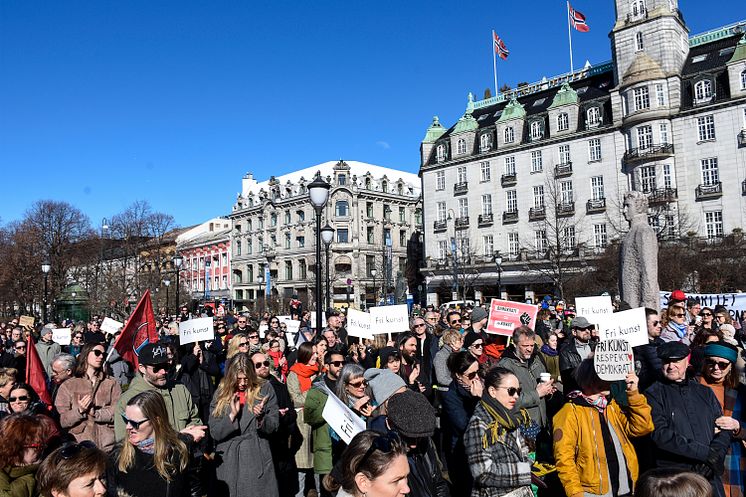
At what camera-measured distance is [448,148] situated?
194 feet

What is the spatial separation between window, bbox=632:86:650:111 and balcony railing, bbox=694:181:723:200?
742 cm

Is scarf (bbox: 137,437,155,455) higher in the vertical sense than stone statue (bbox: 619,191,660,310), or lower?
lower

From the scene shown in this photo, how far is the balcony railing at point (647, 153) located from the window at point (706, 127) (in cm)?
219

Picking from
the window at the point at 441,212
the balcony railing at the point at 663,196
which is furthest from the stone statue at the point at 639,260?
the window at the point at 441,212

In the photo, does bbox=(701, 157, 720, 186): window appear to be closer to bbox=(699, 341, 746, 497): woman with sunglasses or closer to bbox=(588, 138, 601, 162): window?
bbox=(588, 138, 601, 162): window

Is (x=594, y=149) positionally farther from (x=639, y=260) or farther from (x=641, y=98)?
(x=639, y=260)

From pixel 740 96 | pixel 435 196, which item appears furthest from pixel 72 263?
pixel 740 96

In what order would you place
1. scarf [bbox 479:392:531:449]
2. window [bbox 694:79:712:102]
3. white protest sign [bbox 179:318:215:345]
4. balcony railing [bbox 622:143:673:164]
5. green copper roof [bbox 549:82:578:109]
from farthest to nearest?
1. green copper roof [bbox 549:82:578:109]
2. balcony railing [bbox 622:143:673:164]
3. window [bbox 694:79:712:102]
4. white protest sign [bbox 179:318:215:345]
5. scarf [bbox 479:392:531:449]

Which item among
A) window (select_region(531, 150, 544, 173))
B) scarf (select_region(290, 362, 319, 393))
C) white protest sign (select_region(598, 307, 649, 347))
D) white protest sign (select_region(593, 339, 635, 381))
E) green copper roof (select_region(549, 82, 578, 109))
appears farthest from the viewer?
window (select_region(531, 150, 544, 173))

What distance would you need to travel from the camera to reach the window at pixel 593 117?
157 ft

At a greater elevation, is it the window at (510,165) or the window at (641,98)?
the window at (641,98)

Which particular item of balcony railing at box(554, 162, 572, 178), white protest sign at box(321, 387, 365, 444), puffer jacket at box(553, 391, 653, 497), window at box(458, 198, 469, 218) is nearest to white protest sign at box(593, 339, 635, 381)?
puffer jacket at box(553, 391, 653, 497)

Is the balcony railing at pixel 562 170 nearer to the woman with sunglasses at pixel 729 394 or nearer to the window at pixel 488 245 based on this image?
the window at pixel 488 245

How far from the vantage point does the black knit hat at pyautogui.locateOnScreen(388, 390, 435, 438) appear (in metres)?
3.83
